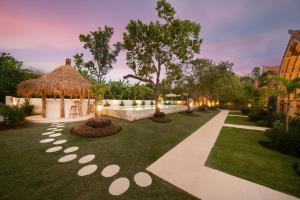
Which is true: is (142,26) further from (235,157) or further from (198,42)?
(235,157)

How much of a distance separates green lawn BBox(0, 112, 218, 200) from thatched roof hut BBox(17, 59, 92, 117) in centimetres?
436

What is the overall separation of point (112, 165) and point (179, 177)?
2.35 metres

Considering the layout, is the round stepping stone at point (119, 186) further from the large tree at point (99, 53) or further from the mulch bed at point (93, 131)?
the large tree at point (99, 53)

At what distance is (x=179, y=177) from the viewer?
408 centimetres

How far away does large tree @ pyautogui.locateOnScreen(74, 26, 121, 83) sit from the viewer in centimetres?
2139

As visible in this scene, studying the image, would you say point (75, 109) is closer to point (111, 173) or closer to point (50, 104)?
point (50, 104)

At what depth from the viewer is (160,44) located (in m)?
12.4

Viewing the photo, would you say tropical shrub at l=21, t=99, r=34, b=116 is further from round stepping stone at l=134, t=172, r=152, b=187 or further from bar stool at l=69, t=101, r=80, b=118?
round stepping stone at l=134, t=172, r=152, b=187

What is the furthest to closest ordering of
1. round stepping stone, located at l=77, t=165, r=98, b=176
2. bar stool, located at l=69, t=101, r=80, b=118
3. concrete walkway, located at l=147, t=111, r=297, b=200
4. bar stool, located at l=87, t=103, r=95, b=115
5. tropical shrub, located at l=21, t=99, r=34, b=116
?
bar stool, located at l=87, t=103, r=95, b=115 < tropical shrub, located at l=21, t=99, r=34, b=116 < bar stool, located at l=69, t=101, r=80, b=118 < round stepping stone, located at l=77, t=165, r=98, b=176 < concrete walkway, located at l=147, t=111, r=297, b=200

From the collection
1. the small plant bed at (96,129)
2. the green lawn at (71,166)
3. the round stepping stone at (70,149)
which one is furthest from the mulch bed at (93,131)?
the round stepping stone at (70,149)

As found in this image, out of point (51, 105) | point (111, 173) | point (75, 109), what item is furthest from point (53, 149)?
point (51, 105)

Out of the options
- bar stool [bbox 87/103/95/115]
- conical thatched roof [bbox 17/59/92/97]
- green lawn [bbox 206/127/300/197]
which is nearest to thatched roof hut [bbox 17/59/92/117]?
conical thatched roof [bbox 17/59/92/97]

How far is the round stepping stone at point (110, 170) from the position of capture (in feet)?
13.8

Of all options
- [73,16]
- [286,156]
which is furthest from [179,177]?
[73,16]
